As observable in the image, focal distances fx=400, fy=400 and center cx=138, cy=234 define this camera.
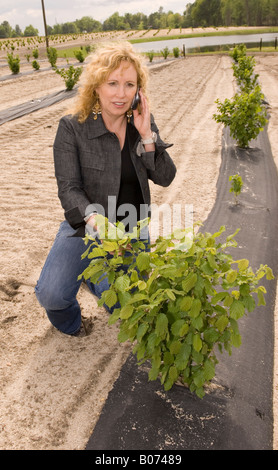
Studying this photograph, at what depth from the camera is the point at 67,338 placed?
280cm

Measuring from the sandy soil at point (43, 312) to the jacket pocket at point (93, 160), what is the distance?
1127 millimetres

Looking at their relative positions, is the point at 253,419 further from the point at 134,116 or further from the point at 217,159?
the point at 217,159

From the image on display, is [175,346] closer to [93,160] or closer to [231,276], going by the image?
[231,276]

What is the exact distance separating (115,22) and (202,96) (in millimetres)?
134698

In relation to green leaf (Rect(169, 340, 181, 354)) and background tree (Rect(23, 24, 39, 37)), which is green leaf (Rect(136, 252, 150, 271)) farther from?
background tree (Rect(23, 24, 39, 37))

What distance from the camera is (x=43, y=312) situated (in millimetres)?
3053

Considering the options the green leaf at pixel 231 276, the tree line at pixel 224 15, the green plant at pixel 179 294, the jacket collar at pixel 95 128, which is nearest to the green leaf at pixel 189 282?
the green plant at pixel 179 294

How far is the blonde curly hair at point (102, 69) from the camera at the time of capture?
2.25m

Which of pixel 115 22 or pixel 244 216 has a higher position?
pixel 115 22

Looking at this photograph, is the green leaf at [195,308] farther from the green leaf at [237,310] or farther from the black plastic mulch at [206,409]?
the black plastic mulch at [206,409]

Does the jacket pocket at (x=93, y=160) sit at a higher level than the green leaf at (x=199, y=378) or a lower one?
higher

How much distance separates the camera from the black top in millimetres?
2545

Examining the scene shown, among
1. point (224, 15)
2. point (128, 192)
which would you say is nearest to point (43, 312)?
point (128, 192)

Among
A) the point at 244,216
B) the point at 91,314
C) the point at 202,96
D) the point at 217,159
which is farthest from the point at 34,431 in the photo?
the point at 202,96
